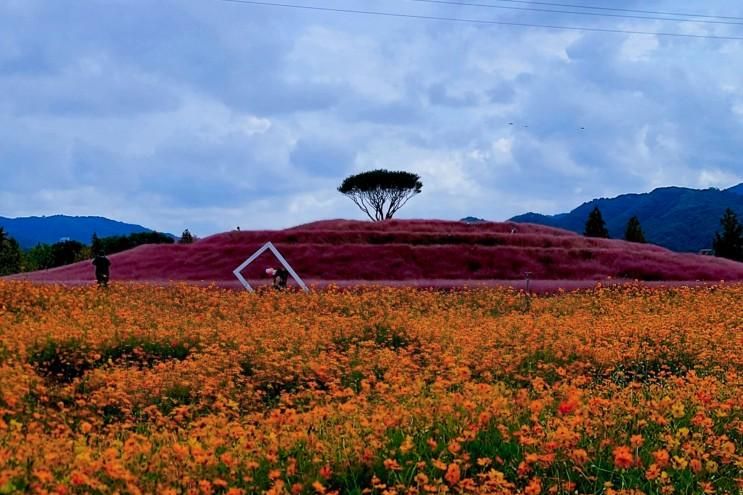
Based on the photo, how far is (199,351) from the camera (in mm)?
10867

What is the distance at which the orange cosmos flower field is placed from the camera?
466 cm

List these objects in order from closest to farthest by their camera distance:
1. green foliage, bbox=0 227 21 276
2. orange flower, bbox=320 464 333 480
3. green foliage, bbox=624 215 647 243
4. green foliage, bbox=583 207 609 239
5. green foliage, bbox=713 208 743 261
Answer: orange flower, bbox=320 464 333 480 → green foliage, bbox=713 208 743 261 → green foliage, bbox=583 207 609 239 → green foliage, bbox=624 215 647 243 → green foliage, bbox=0 227 21 276

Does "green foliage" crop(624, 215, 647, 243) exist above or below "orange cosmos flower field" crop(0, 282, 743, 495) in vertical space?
above

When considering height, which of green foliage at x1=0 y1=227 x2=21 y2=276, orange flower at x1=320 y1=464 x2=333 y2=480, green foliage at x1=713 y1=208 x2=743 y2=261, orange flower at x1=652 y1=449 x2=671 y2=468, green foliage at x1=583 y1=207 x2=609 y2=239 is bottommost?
orange flower at x1=652 y1=449 x2=671 y2=468

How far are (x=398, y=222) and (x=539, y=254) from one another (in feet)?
30.7

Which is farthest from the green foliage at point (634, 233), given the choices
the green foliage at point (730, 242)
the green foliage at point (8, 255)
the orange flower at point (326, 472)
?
the orange flower at point (326, 472)

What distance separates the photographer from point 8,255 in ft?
209

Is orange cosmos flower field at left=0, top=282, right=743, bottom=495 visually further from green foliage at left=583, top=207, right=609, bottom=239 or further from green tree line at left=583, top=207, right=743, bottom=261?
green tree line at left=583, top=207, right=743, bottom=261

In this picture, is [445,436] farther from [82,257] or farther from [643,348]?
[82,257]

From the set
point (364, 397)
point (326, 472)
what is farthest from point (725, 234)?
point (326, 472)

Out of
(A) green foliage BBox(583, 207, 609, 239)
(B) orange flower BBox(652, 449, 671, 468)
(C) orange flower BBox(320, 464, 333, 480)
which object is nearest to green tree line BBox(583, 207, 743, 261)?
(A) green foliage BBox(583, 207, 609, 239)

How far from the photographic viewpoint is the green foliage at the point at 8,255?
205 feet

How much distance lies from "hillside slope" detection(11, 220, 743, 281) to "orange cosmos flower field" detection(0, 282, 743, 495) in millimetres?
10920

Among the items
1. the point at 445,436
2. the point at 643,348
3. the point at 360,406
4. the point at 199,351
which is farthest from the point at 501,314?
the point at 445,436
